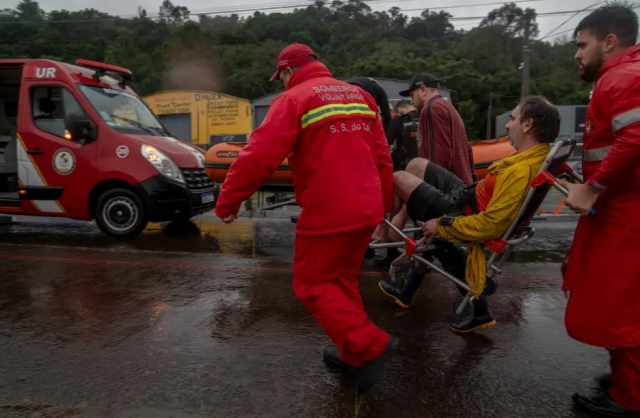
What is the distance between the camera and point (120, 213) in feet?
22.0

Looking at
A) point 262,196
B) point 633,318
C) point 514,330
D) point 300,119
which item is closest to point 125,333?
point 300,119

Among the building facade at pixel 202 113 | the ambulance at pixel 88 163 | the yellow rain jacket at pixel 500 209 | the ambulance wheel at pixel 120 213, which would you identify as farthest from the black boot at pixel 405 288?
the building facade at pixel 202 113

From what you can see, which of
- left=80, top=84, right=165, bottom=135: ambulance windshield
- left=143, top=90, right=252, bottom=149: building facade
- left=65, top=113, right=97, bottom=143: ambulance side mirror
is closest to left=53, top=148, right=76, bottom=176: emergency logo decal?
left=65, top=113, right=97, bottom=143: ambulance side mirror

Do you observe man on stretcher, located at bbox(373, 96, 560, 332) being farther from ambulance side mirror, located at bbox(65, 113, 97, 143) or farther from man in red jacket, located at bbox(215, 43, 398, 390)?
ambulance side mirror, located at bbox(65, 113, 97, 143)

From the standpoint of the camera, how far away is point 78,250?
610cm

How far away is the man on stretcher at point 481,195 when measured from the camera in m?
3.10

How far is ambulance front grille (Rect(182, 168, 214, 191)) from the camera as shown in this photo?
22.5 ft

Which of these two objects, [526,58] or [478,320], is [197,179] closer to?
[478,320]

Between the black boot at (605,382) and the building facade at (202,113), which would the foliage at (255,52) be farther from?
the black boot at (605,382)

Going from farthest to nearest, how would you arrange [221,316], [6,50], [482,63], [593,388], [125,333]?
[482,63], [6,50], [221,316], [125,333], [593,388]

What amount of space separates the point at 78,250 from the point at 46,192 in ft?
3.94

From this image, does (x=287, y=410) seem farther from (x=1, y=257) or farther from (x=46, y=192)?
(x=46, y=192)

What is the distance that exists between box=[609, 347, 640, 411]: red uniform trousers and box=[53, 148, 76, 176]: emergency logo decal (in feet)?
20.7

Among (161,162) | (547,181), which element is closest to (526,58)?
(161,162)
